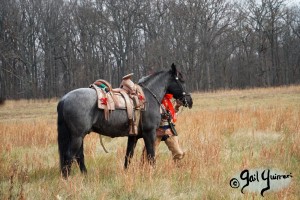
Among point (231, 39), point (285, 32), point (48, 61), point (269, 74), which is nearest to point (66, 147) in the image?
point (48, 61)

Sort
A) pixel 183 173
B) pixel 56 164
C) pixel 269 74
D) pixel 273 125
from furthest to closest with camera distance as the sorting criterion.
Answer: pixel 269 74, pixel 273 125, pixel 56 164, pixel 183 173

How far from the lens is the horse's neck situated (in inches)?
231

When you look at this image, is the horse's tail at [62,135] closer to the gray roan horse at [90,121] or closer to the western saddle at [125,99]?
the gray roan horse at [90,121]

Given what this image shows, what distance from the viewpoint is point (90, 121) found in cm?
499

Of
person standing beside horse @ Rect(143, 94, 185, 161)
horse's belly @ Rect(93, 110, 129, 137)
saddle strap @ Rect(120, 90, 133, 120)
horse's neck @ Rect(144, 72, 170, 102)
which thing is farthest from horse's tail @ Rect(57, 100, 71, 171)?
horse's neck @ Rect(144, 72, 170, 102)

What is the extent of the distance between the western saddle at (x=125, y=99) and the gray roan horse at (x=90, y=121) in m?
0.10

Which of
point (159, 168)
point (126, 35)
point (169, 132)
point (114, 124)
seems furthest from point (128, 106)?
point (126, 35)

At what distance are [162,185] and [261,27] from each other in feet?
124

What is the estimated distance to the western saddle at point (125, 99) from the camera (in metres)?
5.06

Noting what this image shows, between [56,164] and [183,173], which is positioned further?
[56,164]

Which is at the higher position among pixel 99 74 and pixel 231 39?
pixel 231 39

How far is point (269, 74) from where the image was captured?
4334 cm

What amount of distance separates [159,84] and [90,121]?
1578 millimetres

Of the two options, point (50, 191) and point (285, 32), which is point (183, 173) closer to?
point (50, 191)
